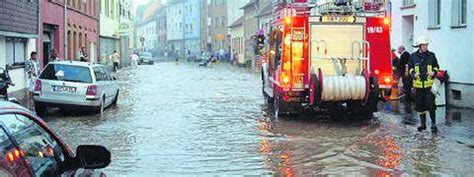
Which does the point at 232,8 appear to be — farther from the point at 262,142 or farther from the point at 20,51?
the point at 262,142

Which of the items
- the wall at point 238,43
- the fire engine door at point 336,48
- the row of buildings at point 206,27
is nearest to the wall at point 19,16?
the fire engine door at point 336,48

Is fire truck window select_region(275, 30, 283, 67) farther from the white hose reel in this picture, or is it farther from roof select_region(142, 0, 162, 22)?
roof select_region(142, 0, 162, 22)

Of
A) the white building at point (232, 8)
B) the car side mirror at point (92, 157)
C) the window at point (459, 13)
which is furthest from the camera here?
the white building at point (232, 8)

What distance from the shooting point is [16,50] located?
21.3 meters

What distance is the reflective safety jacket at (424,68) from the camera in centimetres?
1259

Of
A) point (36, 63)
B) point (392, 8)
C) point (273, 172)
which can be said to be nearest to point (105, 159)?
point (273, 172)

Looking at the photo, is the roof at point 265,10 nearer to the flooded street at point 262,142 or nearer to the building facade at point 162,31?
the flooded street at point 262,142

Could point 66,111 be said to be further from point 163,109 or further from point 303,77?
point 303,77

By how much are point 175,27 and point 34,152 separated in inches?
4470

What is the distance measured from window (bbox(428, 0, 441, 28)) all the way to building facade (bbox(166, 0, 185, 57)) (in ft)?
293

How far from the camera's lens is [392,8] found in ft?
76.5

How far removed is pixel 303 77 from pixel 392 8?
9.67 m

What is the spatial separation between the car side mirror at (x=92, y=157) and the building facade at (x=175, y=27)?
10368 cm

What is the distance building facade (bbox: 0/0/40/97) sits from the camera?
1894 cm
